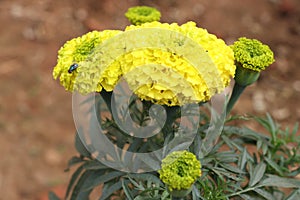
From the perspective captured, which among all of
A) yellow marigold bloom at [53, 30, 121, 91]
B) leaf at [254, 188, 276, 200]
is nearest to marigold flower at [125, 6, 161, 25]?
yellow marigold bloom at [53, 30, 121, 91]

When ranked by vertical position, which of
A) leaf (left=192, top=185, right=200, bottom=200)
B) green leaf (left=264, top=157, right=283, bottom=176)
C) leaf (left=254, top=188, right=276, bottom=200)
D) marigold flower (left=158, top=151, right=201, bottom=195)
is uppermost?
marigold flower (left=158, top=151, right=201, bottom=195)

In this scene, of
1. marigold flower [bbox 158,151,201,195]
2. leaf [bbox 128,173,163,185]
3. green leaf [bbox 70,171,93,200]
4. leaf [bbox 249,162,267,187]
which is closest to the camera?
marigold flower [bbox 158,151,201,195]

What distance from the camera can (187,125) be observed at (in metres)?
1.33

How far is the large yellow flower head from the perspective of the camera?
111 cm

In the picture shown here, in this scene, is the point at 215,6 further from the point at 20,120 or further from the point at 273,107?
the point at 20,120

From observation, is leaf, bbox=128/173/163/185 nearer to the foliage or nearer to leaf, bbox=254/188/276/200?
the foliage

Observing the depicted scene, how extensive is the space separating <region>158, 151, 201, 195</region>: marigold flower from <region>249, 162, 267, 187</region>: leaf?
0.36m

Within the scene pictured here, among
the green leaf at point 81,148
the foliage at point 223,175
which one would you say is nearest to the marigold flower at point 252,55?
the foliage at point 223,175

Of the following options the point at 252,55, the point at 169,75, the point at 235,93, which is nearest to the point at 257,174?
the point at 235,93

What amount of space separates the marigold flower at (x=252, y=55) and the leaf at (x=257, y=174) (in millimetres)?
325

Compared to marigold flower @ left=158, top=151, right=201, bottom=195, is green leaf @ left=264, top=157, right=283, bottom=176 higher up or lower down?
lower down

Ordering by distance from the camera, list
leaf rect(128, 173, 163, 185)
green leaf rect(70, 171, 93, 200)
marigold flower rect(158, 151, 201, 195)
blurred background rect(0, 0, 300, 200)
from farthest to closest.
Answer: blurred background rect(0, 0, 300, 200), green leaf rect(70, 171, 93, 200), leaf rect(128, 173, 163, 185), marigold flower rect(158, 151, 201, 195)

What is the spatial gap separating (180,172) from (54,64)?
2.20m

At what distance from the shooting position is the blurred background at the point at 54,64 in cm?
268
